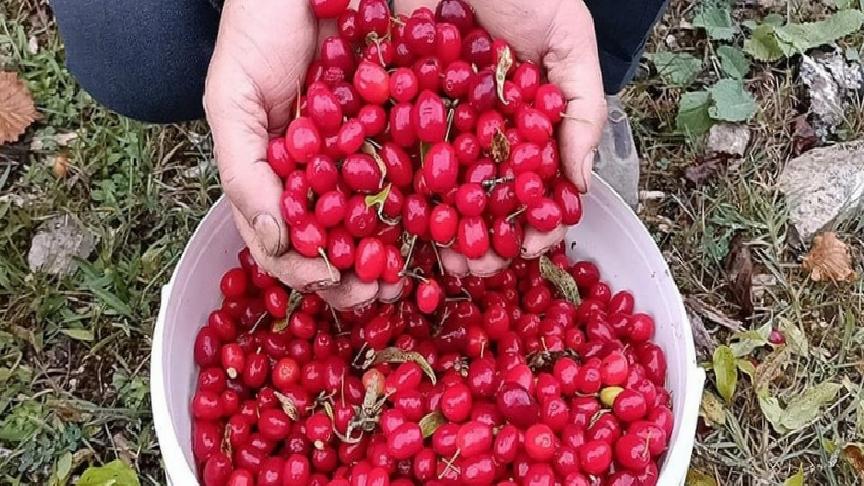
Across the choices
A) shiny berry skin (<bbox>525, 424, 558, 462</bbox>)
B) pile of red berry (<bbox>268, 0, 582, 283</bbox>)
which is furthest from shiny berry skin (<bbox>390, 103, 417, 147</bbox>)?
shiny berry skin (<bbox>525, 424, 558, 462</bbox>)

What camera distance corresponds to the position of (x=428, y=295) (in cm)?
162

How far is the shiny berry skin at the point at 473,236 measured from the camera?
1.49 meters

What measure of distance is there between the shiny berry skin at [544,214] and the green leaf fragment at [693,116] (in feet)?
3.15

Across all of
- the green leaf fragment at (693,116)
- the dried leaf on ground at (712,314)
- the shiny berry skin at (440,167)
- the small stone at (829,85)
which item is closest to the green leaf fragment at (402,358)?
the shiny berry skin at (440,167)

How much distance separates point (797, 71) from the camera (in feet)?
8.04

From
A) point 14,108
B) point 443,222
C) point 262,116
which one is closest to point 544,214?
point 443,222

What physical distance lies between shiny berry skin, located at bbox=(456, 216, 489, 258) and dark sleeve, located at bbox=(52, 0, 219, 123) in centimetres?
70

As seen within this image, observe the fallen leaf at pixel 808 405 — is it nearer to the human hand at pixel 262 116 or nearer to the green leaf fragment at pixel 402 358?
the green leaf fragment at pixel 402 358

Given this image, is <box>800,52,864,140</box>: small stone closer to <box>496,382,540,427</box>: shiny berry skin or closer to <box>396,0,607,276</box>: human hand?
<box>396,0,607,276</box>: human hand

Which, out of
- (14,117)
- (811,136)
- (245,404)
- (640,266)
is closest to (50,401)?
(245,404)

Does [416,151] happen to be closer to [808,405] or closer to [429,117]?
[429,117]

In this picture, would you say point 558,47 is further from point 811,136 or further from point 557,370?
point 811,136

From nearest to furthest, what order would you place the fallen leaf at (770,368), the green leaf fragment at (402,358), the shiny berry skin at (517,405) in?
1. the shiny berry skin at (517,405)
2. the green leaf fragment at (402,358)
3. the fallen leaf at (770,368)

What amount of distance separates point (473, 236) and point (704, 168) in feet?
3.35
